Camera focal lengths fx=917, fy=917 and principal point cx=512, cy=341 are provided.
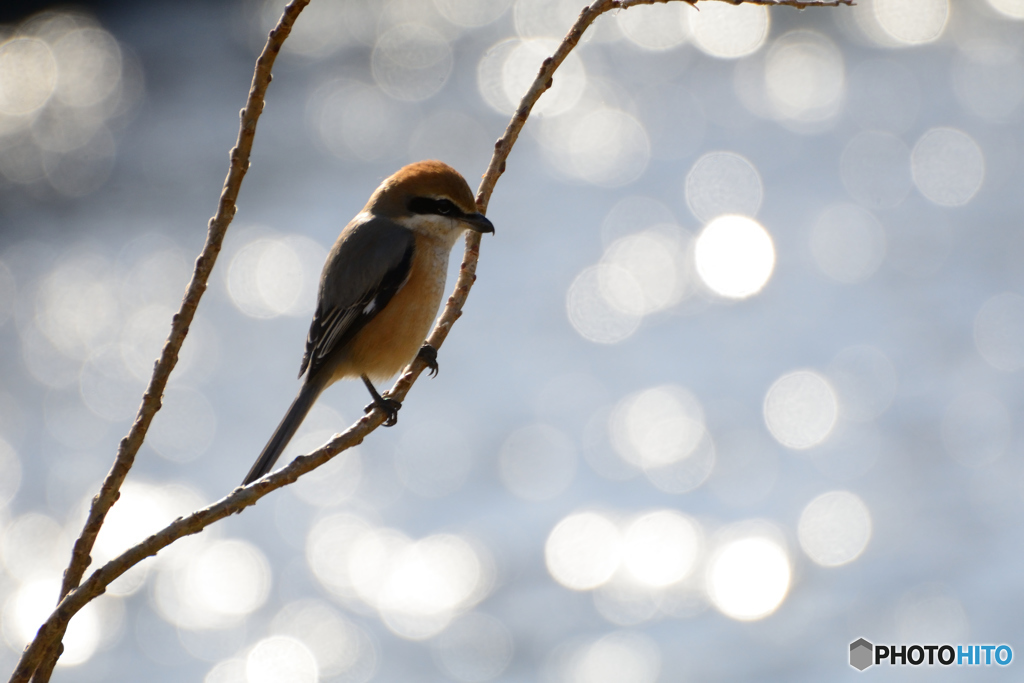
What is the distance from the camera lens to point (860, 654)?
3553 millimetres

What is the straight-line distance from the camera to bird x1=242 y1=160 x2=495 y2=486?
9.06ft

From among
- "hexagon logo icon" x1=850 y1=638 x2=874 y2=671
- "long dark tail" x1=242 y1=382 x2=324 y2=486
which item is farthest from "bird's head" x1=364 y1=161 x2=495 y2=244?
"hexagon logo icon" x1=850 y1=638 x2=874 y2=671

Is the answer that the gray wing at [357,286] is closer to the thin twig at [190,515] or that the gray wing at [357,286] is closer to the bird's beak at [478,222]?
the bird's beak at [478,222]

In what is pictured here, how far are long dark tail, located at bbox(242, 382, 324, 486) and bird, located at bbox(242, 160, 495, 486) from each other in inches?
2.2

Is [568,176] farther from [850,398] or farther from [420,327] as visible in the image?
[420,327]

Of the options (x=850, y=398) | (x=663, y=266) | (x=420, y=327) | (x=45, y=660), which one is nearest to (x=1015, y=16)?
(x=663, y=266)

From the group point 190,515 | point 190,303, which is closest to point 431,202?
point 190,303

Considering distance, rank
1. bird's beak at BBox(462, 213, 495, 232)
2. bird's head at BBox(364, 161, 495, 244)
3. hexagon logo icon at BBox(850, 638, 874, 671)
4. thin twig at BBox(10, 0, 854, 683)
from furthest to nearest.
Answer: hexagon logo icon at BBox(850, 638, 874, 671) < bird's head at BBox(364, 161, 495, 244) < bird's beak at BBox(462, 213, 495, 232) < thin twig at BBox(10, 0, 854, 683)

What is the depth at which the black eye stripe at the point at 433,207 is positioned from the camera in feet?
9.05

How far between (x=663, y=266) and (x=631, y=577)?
2.46m

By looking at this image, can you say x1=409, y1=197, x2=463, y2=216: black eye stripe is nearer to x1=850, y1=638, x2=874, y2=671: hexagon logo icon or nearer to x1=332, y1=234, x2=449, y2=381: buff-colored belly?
x1=332, y1=234, x2=449, y2=381: buff-colored belly

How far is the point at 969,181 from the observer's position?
6.10 metres

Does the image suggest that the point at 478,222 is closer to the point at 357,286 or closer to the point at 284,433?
the point at 357,286

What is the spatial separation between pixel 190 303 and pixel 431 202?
160 centimetres
